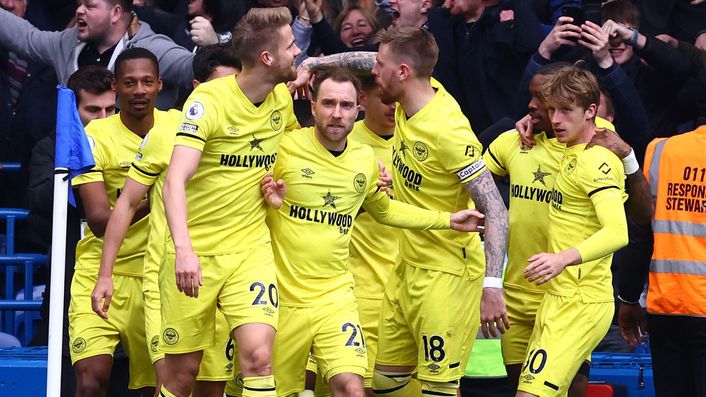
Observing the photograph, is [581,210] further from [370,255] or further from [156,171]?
[156,171]

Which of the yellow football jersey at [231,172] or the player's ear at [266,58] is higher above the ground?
the player's ear at [266,58]

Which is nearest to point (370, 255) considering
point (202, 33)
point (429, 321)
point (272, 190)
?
point (429, 321)

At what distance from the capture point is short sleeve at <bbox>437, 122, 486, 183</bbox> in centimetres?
892

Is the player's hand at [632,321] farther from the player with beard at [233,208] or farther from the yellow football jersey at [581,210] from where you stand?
the player with beard at [233,208]

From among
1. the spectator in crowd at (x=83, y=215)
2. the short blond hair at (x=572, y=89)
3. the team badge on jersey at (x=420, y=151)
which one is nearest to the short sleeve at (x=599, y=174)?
the short blond hair at (x=572, y=89)

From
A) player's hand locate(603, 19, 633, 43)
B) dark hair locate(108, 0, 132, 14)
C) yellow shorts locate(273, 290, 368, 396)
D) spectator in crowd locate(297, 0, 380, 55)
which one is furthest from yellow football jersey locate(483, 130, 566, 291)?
dark hair locate(108, 0, 132, 14)

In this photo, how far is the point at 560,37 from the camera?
1117cm

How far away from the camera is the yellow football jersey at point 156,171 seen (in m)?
8.89

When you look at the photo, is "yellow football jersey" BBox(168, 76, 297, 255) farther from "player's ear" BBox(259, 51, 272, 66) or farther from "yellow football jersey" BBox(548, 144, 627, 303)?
"yellow football jersey" BBox(548, 144, 627, 303)

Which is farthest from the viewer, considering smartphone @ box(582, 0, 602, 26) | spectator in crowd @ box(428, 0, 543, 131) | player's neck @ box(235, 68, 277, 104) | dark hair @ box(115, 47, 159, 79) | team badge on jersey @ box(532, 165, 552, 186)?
smartphone @ box(582, 0, 602, 26)

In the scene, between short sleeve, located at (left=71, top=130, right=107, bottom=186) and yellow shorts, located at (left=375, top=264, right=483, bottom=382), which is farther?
short sleeve, located at (left=71, top=130, right=107, bottom=186)

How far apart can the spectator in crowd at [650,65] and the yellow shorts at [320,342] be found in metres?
3.70

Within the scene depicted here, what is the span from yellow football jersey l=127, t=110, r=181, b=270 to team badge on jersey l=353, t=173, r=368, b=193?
1.13 m

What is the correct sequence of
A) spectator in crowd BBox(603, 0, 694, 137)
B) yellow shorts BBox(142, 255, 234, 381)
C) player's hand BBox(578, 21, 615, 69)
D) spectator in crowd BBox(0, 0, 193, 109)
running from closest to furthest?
yellow shorts BBox(142, 255, 234, 381) < player's hand BBox(578, 21, 615, 69) < spectator in crowd BBox(603, 0, 694, 137) < spectator in crowd BBox(0, 0, 193, 109)
